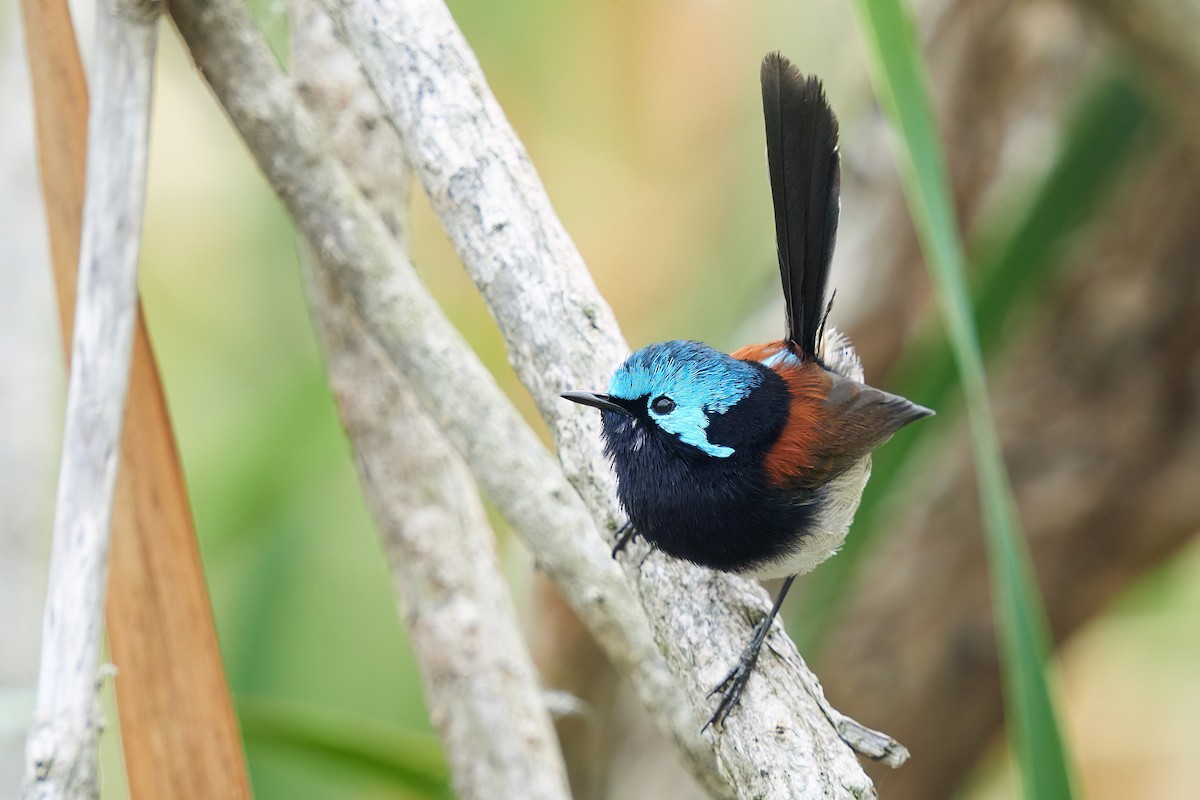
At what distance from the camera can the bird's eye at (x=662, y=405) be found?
1.46 m

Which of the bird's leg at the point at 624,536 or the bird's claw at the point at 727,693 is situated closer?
the bird's claw at the point at 727,693

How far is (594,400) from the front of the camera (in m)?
1.35

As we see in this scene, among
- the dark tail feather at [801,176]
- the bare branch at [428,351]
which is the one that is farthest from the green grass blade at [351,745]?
the dark tail feather at [801,176]

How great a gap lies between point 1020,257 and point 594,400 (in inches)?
43.2

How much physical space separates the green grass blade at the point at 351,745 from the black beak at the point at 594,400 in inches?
36.2

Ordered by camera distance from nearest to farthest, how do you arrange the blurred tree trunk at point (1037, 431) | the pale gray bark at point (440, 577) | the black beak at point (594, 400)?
the black beak at point (594, 400) < the pale gray bark at point (440, 577) < the blurred tree trunk at point (1037, 431)

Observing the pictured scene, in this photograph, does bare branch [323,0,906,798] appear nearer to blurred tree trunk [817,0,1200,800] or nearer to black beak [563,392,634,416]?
black beak [563,392,634,416]

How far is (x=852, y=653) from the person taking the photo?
9.80ft

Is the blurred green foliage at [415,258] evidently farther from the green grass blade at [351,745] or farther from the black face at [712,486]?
the black face at [712,486]

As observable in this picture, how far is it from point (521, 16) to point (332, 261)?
2.01 meters

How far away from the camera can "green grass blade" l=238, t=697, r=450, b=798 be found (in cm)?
→ 190

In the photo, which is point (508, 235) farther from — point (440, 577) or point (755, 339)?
point (755, 339)

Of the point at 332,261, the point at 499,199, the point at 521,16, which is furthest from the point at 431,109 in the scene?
the point at 521,16

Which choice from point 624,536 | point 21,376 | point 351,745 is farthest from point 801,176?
point 21,376
